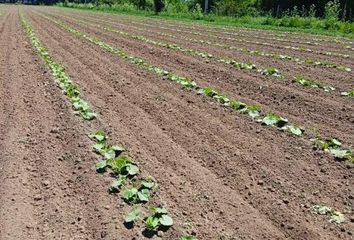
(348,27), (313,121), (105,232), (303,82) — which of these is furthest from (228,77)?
(348,27)

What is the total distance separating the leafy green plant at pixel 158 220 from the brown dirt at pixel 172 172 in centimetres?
10

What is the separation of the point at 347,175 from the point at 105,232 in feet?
10.5

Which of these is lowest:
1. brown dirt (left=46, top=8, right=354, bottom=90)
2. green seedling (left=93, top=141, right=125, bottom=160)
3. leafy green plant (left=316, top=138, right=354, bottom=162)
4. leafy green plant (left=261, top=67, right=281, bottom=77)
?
brown dirt (left=46, top=8, right=354, bottom=90)

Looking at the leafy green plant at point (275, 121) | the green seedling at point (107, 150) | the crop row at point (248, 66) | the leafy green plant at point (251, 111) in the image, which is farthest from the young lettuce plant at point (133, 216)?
the crop row at point (248, 66)

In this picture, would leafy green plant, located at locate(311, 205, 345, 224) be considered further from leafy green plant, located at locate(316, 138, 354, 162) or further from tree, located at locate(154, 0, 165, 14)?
tree, located at locate(154, 0, 165, 14)

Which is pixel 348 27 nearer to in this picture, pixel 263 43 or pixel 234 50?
pixel 263 43

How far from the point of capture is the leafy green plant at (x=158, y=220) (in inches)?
181

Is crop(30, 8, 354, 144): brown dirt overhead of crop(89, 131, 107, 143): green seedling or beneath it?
beneath

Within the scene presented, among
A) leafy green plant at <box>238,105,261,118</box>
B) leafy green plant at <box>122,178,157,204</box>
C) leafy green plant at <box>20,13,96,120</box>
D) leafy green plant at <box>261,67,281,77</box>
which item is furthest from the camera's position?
leafy green plant at <box>261,67,281,77</box>

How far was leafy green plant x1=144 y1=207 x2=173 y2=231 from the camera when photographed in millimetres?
4590

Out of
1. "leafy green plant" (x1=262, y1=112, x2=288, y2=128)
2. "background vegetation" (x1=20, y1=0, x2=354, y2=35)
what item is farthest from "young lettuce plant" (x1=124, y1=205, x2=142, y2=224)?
"background vegetation" (x1=20, y1=0, x2=354, y2=35)

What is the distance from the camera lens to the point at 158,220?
466 centimetres

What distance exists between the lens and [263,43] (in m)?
18.8

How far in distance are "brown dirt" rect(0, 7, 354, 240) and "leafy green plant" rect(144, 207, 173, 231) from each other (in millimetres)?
99
